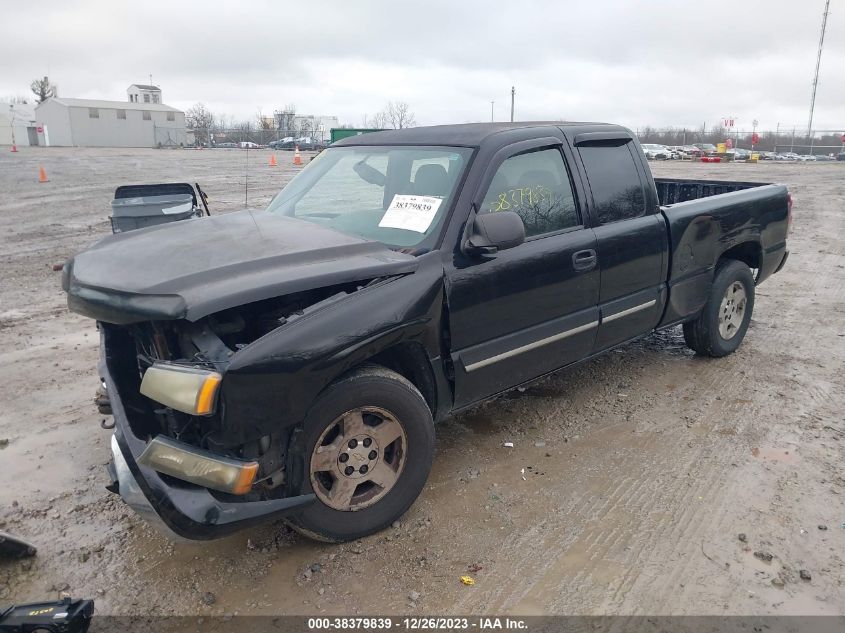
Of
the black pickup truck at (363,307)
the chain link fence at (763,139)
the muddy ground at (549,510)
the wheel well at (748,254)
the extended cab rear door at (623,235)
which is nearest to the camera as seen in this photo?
the black pickup truck at (363,307)

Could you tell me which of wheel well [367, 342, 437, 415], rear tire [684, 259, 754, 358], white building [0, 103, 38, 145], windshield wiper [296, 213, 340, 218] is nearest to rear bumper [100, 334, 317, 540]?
wheel well [367, 342, 437, 415]

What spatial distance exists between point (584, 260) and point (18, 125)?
79.9 m

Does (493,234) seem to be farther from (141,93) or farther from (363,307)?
(141,93)

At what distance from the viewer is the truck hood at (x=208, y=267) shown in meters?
2.59

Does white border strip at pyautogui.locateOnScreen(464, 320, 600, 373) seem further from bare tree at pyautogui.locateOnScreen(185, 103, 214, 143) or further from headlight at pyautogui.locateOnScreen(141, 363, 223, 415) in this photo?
bare tree at pyautogui.locateOnScreen(185, 103, 214, 143)

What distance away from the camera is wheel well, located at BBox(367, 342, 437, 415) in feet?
10.6

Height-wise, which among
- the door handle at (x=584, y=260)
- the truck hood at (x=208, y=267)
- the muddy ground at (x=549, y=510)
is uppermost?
the truck hood at (x=208, y=267)

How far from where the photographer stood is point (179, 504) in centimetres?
249

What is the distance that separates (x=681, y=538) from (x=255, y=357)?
221 cm

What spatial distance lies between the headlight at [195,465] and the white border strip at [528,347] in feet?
4.49

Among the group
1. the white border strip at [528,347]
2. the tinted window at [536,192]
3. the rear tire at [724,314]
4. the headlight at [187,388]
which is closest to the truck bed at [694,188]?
the rear tire at [724,314]

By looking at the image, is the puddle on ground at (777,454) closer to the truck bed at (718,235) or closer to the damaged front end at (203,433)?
the truck bed at (718,235)

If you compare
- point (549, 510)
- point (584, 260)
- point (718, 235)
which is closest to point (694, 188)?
point (718, 235)

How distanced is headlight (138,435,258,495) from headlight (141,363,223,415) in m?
0.17
